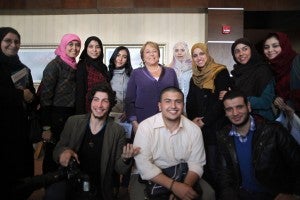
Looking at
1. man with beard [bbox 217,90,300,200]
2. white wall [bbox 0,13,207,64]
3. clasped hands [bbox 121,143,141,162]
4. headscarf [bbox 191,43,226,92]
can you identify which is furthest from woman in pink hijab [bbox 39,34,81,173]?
white wall [bbox 0,13,207,64]

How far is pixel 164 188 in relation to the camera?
2.02m

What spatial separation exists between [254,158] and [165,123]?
2.05ft

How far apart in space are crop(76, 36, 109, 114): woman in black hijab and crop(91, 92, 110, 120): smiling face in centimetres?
47

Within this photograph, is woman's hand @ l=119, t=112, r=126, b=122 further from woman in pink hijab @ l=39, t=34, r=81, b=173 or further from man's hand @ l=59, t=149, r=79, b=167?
man's hand @ l=59, t=149, r=79, b=167

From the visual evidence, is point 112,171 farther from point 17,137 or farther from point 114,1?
point 114,1

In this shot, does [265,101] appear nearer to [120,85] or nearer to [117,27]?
[120,85]

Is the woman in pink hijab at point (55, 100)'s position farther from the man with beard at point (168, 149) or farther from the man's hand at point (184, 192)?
the man's hand at point (184, 192)

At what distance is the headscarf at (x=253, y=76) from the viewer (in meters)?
2.49

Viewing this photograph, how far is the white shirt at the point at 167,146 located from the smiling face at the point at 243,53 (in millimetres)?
870

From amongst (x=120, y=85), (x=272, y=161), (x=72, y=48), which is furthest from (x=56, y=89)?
(x=272, y=161)

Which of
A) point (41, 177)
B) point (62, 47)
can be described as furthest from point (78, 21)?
point (41, 177)

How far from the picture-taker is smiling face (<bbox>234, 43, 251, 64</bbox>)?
2641 millimetres

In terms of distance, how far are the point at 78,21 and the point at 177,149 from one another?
3.87 m

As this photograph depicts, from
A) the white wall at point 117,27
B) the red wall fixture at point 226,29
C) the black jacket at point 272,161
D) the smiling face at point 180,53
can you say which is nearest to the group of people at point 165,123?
the black jacket at point 272,161
